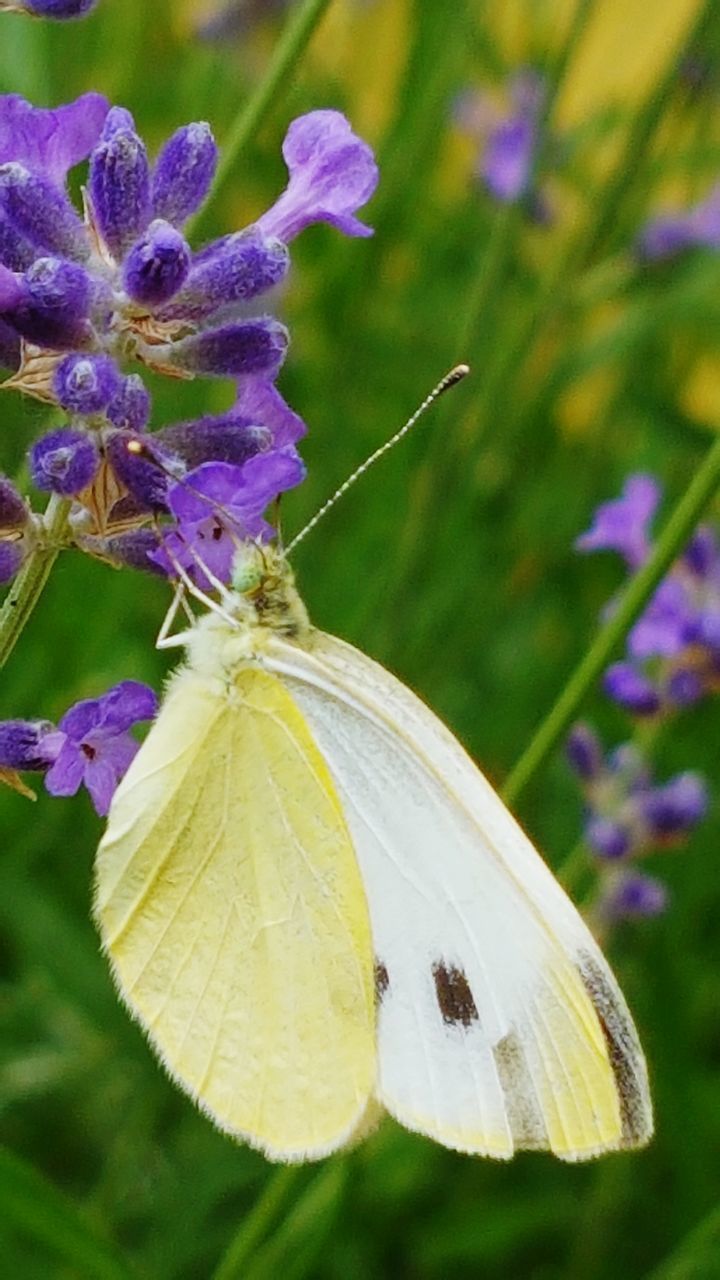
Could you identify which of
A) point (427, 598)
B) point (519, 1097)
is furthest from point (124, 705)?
point (427, 598)

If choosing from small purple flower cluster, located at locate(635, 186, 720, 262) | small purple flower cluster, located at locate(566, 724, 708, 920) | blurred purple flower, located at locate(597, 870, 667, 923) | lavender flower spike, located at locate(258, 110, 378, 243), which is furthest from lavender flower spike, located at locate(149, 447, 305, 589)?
small purple flower cluster, located at locate(635, 186, 720, 262)

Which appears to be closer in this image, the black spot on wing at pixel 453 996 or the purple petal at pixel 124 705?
the purple petal at pixel 124 705

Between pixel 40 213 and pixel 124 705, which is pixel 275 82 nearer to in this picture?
pixel 40 213

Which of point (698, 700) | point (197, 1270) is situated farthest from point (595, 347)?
point (197, 1270)

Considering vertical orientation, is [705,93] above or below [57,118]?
above

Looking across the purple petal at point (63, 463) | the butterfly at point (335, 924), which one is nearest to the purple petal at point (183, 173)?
the purple petal at point (63, 463)

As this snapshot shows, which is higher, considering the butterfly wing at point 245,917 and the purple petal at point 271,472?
the purple petal at point 271,472

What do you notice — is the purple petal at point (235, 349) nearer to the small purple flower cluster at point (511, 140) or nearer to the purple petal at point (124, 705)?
the purple petal at point (124, 705)

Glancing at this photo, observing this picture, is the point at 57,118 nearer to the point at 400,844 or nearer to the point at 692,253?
the point at 400,844
